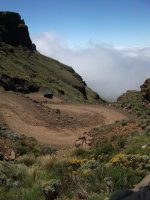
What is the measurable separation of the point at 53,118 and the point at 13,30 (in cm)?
7151

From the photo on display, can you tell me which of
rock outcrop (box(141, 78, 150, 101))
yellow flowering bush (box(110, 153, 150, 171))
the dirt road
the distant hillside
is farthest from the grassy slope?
yellow flowering bush (box(110, 153, 150, 171))

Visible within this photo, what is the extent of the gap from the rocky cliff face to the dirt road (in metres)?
60.0

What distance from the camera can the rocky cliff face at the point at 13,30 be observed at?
101 meters

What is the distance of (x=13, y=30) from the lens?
10394 cm

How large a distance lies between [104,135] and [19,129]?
290 inches

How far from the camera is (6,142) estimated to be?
69.0ft

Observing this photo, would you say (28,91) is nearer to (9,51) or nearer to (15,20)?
(9,51)

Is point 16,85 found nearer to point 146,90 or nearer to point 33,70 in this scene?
point 146,90

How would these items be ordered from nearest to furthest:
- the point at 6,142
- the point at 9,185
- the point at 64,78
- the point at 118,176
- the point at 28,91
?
the point at 118,176
the point at 9,185
the point at 6,142
the point at 28,91
the point at 64,78

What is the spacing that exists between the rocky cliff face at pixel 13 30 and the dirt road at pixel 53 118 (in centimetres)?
5996

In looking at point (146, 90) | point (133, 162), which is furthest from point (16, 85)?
point (133, 162)

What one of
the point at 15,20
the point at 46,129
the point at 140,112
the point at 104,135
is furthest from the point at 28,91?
the point at 15,20

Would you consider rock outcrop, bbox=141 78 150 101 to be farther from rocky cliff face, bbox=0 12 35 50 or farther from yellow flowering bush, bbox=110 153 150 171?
rocky cliff face, bbox=0 12 35 50

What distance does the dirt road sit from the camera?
3031 centimetres
